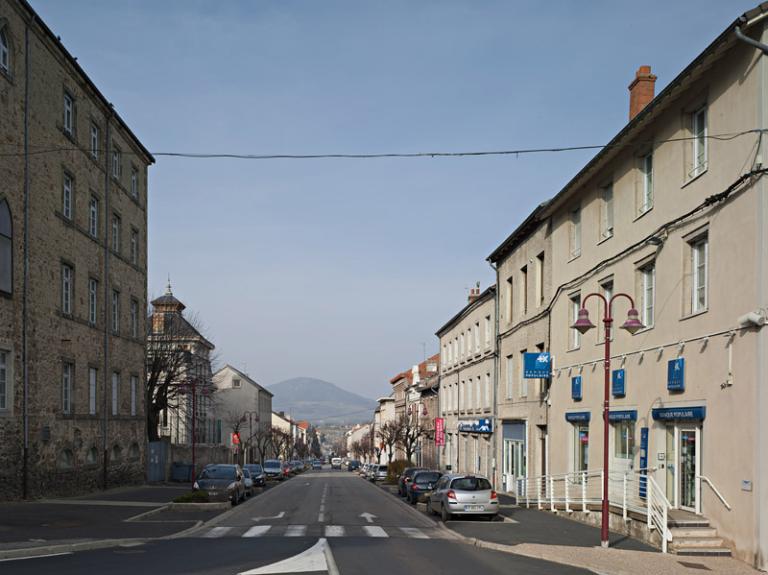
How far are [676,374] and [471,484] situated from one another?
8417 millimetres

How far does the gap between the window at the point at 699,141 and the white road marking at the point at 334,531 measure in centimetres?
1168

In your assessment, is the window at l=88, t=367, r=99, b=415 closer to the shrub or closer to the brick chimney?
the shrub

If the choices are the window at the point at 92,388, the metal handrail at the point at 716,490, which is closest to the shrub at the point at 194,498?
the window at the point at 92,388

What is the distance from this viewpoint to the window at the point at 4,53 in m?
24.9

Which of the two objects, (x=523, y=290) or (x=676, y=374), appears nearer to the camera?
A: (x=676, y=374)

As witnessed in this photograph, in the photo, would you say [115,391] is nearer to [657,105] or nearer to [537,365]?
[537,365]

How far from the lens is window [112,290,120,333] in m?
37.2

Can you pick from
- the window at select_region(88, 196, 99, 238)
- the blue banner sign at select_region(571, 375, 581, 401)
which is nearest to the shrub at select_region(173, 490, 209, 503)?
the window at select_region(88, 196, 99, 238)

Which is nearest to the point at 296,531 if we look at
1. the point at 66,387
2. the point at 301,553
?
the point at 301,553

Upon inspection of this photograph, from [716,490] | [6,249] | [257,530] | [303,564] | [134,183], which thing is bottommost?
[257,530]

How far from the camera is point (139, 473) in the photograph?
39.7 metres

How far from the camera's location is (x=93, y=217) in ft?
112

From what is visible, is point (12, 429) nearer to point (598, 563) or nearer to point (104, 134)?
point (104, 134)

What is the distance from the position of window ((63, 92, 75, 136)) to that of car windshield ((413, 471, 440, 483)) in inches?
742
